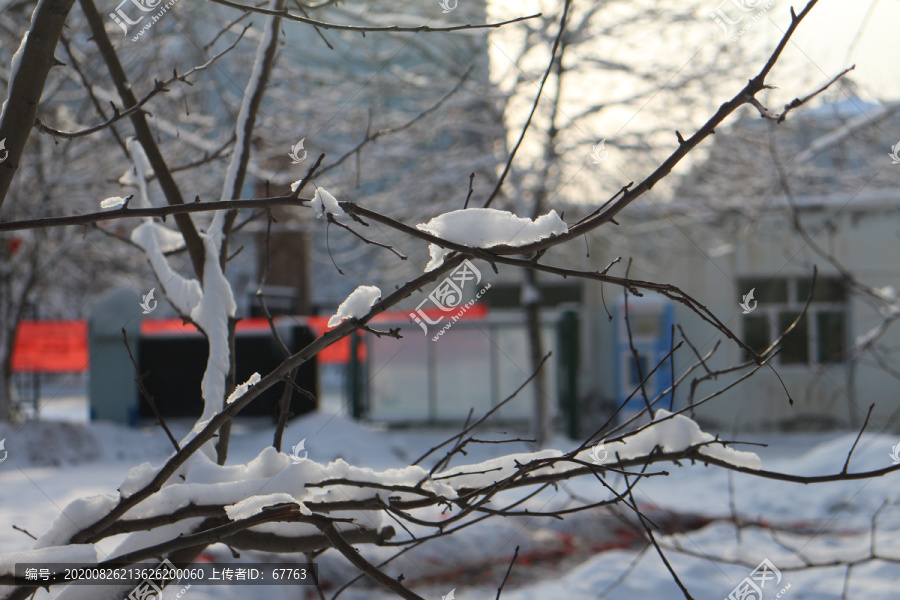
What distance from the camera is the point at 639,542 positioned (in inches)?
241

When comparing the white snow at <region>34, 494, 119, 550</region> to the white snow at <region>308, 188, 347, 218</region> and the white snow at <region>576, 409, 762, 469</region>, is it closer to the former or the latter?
the white snow at <region>308, 188, 347, 218</region>

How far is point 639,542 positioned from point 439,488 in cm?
518

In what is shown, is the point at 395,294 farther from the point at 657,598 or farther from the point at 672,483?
the point at 672,483

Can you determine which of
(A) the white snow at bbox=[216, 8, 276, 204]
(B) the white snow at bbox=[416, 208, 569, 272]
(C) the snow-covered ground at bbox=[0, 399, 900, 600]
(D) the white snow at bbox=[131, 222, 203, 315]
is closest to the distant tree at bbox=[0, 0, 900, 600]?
(B) the white snow at bbox=[416, 208, 569, 272]

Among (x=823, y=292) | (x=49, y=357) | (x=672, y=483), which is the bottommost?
(x=672, y=483)

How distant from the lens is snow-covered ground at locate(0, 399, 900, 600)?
4.57 meters

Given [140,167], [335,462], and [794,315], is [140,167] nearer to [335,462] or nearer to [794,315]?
[335,462]

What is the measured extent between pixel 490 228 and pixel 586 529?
595 cm

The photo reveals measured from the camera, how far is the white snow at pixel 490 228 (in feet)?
3.93

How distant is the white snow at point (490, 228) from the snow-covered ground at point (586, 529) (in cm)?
118

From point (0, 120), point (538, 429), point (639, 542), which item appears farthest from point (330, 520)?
point (538, 429)

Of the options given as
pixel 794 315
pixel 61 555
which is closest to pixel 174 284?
pixel 61 555

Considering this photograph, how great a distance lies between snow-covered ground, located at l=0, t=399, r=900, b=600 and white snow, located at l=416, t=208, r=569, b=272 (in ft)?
3.87

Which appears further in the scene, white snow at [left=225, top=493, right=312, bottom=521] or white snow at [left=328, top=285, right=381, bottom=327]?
white snow at [left=328, top=285, right=381, bottom=327]
